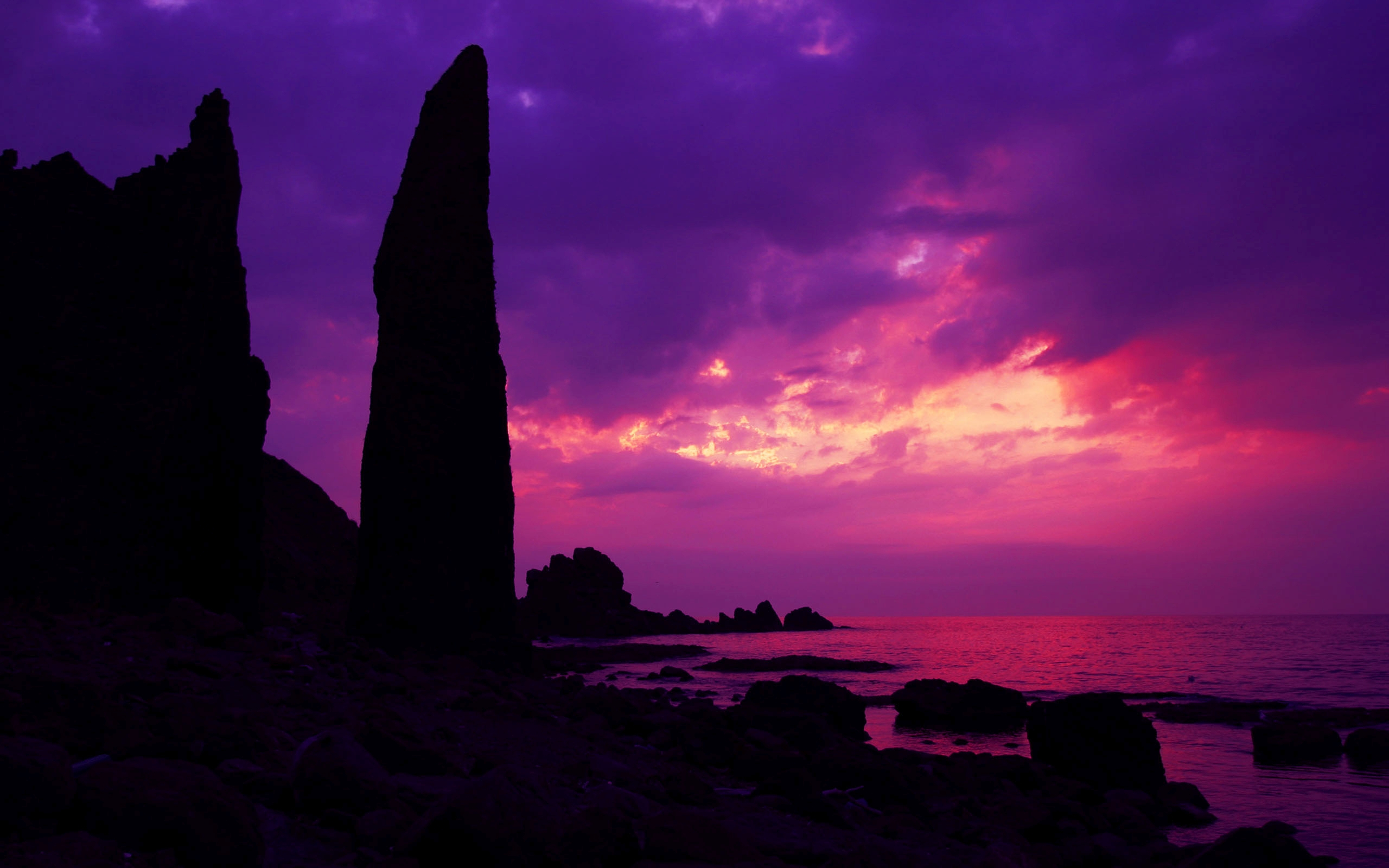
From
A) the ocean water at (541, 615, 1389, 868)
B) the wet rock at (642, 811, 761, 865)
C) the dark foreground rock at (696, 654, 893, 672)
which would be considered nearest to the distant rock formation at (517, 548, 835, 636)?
the ocean water at (541, 615, 1389, 868)

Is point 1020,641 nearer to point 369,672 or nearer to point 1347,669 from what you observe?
point 1347,669

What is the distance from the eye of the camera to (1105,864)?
8.70m

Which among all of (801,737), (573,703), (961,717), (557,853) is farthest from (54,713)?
(961,717)

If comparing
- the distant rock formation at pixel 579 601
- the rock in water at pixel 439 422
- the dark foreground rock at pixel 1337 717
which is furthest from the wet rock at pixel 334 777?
the distant rock formation at pixel 579 601

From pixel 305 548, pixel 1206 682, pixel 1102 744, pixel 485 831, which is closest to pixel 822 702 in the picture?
pixel 1102 744

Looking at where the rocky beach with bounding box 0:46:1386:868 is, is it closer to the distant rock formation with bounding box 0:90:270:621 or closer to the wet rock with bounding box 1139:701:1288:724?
the distant rock formation with bounding box 0:90:270:621

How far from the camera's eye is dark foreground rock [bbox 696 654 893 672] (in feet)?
148

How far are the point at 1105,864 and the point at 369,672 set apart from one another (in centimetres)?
894

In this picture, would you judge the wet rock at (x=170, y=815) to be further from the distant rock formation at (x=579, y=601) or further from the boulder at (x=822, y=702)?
the distant rock formation at (x=579, y=601)

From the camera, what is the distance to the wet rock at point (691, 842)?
202 inches

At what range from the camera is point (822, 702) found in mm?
17016

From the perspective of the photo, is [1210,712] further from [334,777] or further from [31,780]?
[31,780]

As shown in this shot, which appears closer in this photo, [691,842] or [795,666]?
[691,842]

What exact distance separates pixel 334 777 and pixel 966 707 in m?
21.1
